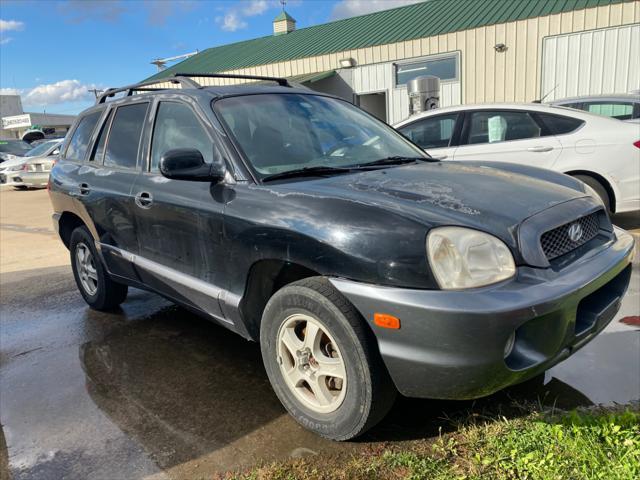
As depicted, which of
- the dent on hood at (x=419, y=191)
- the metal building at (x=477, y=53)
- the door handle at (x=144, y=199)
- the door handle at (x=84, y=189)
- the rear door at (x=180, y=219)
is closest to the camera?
the dent on hood at (x=419, y=191)

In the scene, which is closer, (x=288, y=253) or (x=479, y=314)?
(x=479, y=314)

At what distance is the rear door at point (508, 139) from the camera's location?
19.8 ft

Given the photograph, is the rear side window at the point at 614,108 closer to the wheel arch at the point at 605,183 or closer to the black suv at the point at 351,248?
the wheel arch at the point at 605,183

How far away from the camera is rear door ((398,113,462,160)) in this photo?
651cm

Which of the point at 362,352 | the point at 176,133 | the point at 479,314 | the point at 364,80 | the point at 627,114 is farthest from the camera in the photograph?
the point at 364,80

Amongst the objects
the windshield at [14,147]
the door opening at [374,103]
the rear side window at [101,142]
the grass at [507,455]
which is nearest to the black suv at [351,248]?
the grass at [507,455]

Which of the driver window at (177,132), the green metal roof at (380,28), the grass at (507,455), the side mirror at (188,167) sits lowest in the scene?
the grass at (507,455)

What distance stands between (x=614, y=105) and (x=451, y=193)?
6.21m

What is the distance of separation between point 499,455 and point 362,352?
75 centimetres

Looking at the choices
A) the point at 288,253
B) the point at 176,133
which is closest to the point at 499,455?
the point at 288,253

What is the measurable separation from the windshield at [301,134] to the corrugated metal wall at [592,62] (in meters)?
12.9

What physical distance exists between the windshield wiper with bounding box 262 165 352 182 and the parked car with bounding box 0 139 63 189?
14769mm

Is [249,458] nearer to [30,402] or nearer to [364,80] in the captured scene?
[30,402]

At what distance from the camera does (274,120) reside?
3.20m
